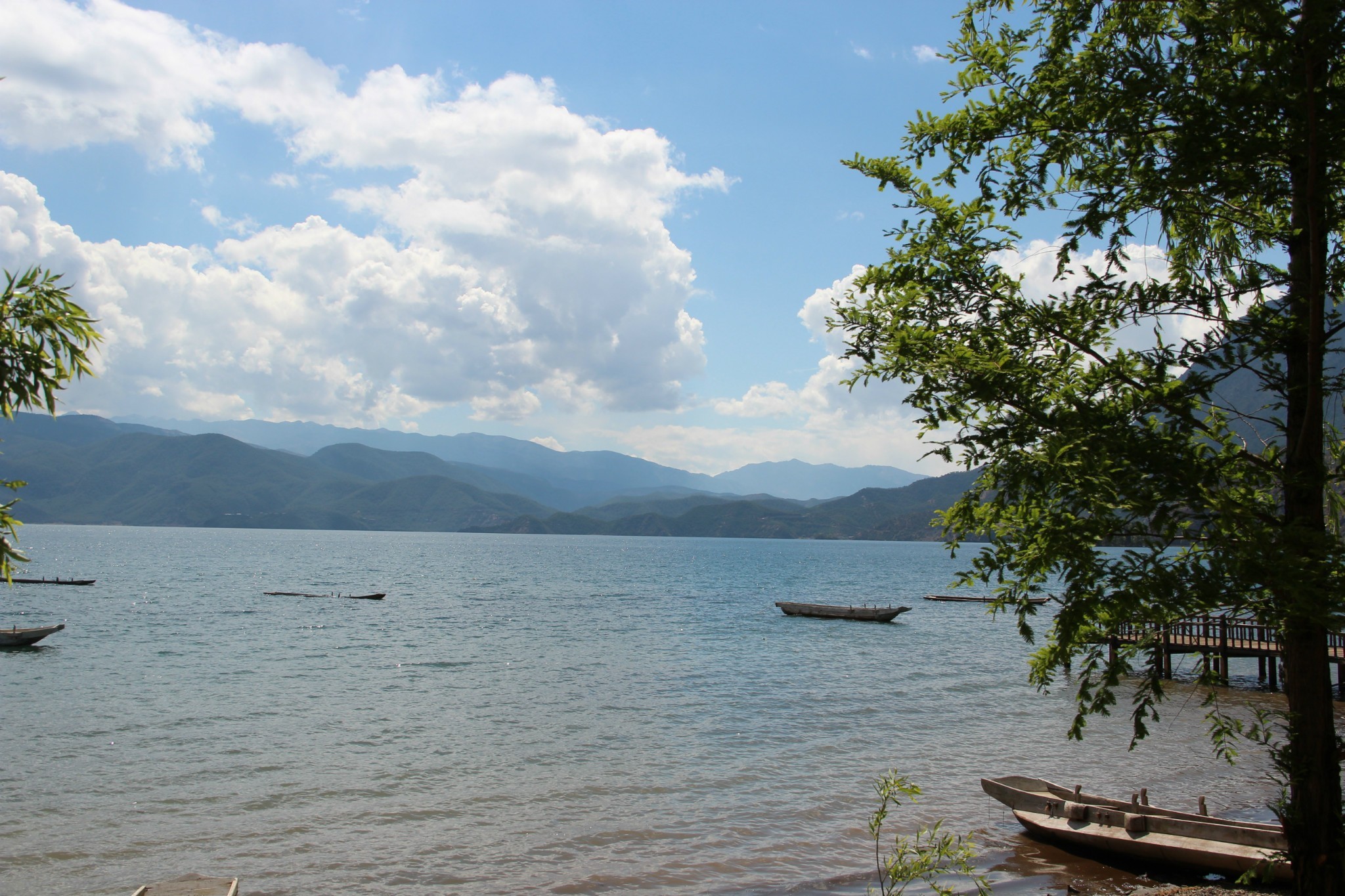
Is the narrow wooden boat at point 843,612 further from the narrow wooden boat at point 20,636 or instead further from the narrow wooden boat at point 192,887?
the narrow wooden boat at point 192,887

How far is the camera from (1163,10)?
25.3 feet

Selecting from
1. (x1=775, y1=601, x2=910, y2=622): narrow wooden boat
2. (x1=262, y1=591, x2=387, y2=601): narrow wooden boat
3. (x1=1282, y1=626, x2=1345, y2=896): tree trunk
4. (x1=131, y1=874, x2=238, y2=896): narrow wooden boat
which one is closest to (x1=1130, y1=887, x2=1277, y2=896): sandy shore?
(x1=1282, y1=626, x2=1345, y2=896): tree trunk

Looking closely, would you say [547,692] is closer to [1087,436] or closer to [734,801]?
[734,801]

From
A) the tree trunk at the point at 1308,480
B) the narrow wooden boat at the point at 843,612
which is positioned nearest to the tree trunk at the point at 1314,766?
the tree trunk at the point at 1308,480

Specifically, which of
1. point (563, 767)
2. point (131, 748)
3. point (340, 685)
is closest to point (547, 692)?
point (340, 685)

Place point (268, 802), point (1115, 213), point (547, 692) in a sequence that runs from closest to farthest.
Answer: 1. point (1115, 213)
2. point (268, 802)
3. point (547, 692)

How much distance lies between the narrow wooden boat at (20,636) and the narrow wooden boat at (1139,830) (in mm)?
53444

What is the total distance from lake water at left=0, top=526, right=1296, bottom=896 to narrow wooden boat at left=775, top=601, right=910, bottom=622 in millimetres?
10781

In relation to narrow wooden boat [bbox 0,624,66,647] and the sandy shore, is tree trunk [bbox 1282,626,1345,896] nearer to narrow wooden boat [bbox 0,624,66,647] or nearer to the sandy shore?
the sandy shore

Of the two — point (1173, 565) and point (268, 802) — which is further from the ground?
point (1173, 565)

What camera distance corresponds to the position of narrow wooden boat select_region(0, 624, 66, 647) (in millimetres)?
46625

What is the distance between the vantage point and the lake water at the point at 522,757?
16609 millimetres

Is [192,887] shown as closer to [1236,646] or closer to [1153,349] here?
[1153,349]

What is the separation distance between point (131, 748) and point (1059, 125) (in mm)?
29901
